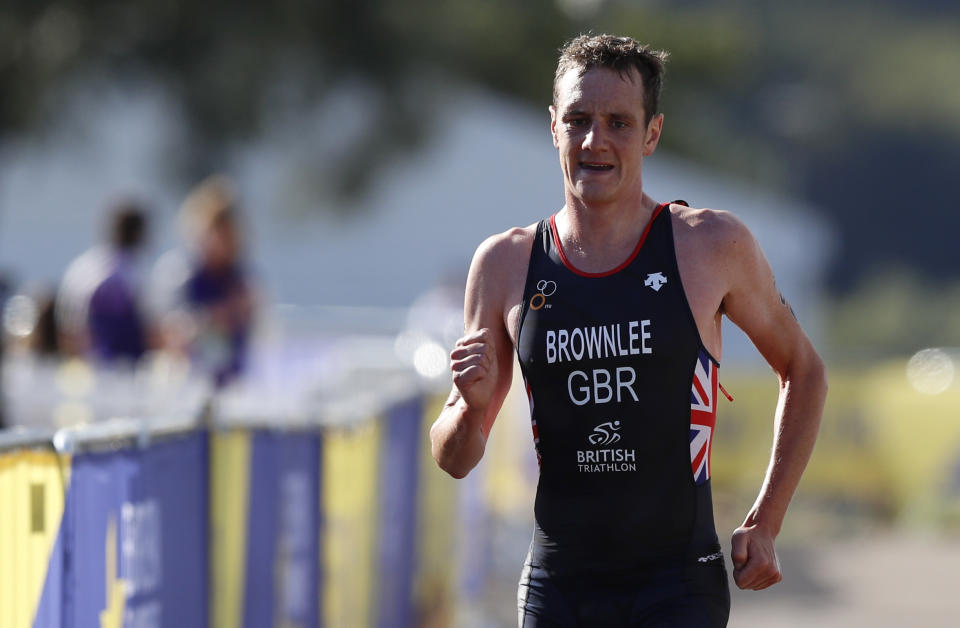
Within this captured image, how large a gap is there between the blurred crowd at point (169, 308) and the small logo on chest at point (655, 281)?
5726 millimetres

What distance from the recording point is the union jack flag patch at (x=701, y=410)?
3399 mm

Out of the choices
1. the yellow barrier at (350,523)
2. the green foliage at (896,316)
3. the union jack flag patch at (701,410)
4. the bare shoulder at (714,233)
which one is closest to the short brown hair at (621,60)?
the bare shoulder at (714,233)

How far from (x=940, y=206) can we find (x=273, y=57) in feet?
112

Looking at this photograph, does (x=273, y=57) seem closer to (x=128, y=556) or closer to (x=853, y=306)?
(x=128, y=556)

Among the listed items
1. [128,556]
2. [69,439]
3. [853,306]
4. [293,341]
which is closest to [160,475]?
[128,556]

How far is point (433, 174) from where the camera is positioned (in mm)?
27688

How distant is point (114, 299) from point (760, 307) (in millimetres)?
6570

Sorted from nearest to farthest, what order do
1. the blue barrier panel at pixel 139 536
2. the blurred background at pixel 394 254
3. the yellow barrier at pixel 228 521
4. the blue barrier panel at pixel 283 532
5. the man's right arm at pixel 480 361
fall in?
the man's right arm at pixel 480 361
the blue barrier panel at pixel 139 536
the yellow barrier at pixel 228 521
the blue barrier panel at pixel 283 532
the blurred background at pixel 394 254

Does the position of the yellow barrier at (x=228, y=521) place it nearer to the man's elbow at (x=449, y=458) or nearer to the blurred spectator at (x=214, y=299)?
the man's elbow at (x=449, y=458)

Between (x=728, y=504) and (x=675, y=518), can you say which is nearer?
(x=675, y=518)

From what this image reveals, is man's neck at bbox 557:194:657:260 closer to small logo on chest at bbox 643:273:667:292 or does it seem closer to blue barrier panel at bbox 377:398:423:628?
small logo on chest at bbox 643:273:667:292

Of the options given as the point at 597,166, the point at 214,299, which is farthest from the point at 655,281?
the point at 214,299

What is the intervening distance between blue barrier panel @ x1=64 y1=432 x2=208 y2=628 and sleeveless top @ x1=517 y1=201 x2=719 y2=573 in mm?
1141

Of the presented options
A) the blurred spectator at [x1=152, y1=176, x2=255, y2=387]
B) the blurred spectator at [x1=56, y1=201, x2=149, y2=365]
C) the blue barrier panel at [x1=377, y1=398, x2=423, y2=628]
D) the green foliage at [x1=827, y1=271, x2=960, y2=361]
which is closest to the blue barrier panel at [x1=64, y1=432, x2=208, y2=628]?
the blue barrier panel at [x1=377, y1=398, x2=423, y2=628]
